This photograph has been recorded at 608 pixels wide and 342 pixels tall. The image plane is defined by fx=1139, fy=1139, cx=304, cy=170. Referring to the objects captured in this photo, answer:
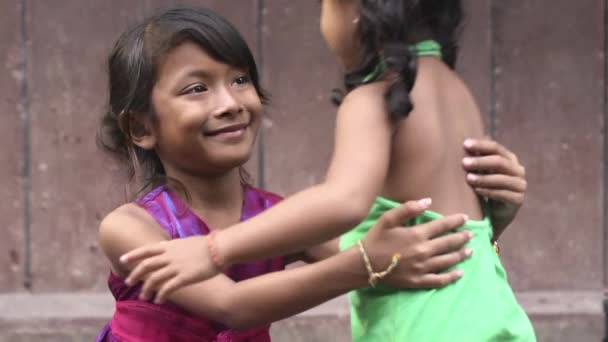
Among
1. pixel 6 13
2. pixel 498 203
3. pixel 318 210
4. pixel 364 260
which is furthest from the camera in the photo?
pixel 6 13

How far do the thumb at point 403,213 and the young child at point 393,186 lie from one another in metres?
0.04

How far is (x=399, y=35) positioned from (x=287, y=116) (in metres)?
1.82

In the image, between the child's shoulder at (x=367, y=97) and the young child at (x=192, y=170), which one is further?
the young child at (x=192, y=170)

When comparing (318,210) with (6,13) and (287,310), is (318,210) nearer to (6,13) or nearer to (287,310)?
(287,310)

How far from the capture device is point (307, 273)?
183 centimetres

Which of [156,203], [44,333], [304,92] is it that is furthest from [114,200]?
[156,203]

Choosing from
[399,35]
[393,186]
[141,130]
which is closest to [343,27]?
[399,35]

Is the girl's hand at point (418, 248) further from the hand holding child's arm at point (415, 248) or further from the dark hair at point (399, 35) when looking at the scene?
the dark hair at point (399, 35)

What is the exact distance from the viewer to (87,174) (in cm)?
360

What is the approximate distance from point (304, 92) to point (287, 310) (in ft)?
5.83

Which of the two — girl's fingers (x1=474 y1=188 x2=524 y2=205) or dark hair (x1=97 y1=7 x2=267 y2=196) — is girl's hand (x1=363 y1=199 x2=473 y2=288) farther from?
dark hair (x1=97 y1=7 x2=267 y2=196)

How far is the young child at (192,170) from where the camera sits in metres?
1.90

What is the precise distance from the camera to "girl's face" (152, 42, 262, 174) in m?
1.97

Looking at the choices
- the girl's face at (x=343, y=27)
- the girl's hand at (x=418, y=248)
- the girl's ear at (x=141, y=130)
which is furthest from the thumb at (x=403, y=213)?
the girl's ear at (x=141, y=130)
